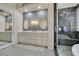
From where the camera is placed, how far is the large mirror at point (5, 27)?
4.39 meters

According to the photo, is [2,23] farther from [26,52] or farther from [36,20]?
[26,52]

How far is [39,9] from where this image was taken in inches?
179

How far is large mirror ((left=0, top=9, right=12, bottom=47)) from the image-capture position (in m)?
4.39

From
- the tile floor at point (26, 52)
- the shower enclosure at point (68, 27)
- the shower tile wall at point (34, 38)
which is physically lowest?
the tile floor at point (26, 52)

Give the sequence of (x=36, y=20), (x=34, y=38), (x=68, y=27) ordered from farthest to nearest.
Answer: (x=34, y=38) < (x=36, y=20) < (x=68, y=27)

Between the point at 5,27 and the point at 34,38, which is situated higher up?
the point at 5,27

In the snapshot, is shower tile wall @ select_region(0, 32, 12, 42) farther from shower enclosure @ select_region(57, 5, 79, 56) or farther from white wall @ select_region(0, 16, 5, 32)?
shower enclosure @ select_region(57, 5, 79, 56)

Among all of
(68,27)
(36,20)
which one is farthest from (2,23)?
(68,27)

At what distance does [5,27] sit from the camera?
4.28m

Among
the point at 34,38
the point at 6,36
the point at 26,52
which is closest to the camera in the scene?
the point at 26,52

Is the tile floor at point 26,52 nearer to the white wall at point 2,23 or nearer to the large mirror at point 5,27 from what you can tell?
the large mirror at point 5,27

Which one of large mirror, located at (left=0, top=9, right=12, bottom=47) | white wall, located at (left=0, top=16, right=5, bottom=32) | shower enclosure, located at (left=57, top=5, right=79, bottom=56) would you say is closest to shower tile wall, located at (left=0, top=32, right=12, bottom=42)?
large mirror, located at (left=0, top=9, right=12, bottom=47)

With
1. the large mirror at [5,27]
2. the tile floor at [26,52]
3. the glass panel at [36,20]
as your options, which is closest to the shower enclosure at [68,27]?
the tile floor at [26,52]

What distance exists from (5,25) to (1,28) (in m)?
0.30
